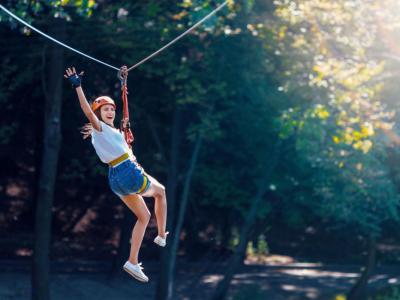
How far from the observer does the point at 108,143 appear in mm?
6430

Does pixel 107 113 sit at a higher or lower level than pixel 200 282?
higher

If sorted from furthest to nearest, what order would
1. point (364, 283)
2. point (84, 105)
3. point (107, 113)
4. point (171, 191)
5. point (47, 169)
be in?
point (364, 283) → point (171, 191) → point (47, 169) → point (107, 113) → point (84, 105)

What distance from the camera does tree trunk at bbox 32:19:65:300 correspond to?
627 inches

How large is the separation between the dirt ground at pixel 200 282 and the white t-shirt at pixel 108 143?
456 inches

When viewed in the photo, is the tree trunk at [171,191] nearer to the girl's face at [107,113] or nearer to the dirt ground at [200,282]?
the dirt ground at [200,282]

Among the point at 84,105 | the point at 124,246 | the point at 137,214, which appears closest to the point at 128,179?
the point at 137,214

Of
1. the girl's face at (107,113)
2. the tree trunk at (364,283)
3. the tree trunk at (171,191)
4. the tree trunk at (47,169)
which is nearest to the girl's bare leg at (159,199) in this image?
the girl's face at (107,113)

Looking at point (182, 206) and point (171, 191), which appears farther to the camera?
point (171, 191)

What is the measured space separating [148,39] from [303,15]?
305cm

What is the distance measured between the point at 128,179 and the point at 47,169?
9.91 m

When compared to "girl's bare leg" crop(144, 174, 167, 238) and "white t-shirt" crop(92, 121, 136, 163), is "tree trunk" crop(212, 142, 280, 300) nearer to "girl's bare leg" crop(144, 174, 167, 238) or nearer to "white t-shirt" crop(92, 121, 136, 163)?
"girl's bare leg" crop(144, 174, 167, 238)

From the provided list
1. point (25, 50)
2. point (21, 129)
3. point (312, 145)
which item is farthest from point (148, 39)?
point (21, 129)

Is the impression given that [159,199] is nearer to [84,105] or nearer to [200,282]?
[84,105]

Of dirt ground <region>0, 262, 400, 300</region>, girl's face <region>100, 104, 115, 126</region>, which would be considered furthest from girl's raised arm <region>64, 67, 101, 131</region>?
dirt ground <region>0, 262, 400, 300</region>
